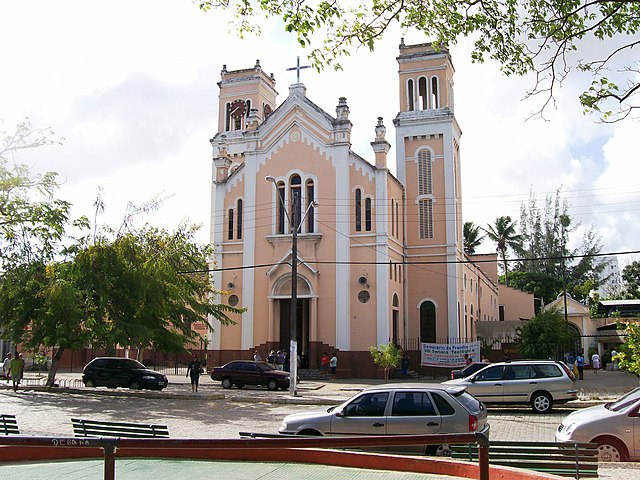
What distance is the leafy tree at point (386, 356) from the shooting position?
31828 mm

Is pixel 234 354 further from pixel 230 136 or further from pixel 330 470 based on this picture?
pixel 330 470

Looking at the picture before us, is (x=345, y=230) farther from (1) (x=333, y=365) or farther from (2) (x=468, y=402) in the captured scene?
(2) (x=468, y=402)

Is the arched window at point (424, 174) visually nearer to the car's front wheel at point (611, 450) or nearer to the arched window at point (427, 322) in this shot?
the arched window at point (427, 322)

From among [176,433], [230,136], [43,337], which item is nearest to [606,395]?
[176,433]

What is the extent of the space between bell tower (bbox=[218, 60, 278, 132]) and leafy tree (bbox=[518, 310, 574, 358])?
2401 cm

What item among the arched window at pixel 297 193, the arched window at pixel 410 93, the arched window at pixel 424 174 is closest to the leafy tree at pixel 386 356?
the arched window at pixel 297 193

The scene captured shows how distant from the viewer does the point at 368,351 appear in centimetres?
3484

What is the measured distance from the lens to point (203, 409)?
71.5ft

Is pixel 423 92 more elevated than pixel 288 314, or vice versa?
pixel 423 92

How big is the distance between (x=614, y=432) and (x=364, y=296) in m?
24.8

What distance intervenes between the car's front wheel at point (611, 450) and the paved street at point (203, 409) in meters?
0.93

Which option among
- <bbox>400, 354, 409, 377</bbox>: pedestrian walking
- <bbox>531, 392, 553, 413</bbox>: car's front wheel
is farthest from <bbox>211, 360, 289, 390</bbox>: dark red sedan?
<bbox>531, 392, 553, 413</bbox>: car's front wheel

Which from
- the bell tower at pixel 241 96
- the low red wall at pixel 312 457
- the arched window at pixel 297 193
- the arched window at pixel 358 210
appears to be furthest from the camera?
the bell tower at pixel 241 96

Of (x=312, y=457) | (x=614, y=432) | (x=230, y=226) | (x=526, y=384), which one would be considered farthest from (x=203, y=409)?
(x=230, y=226)
